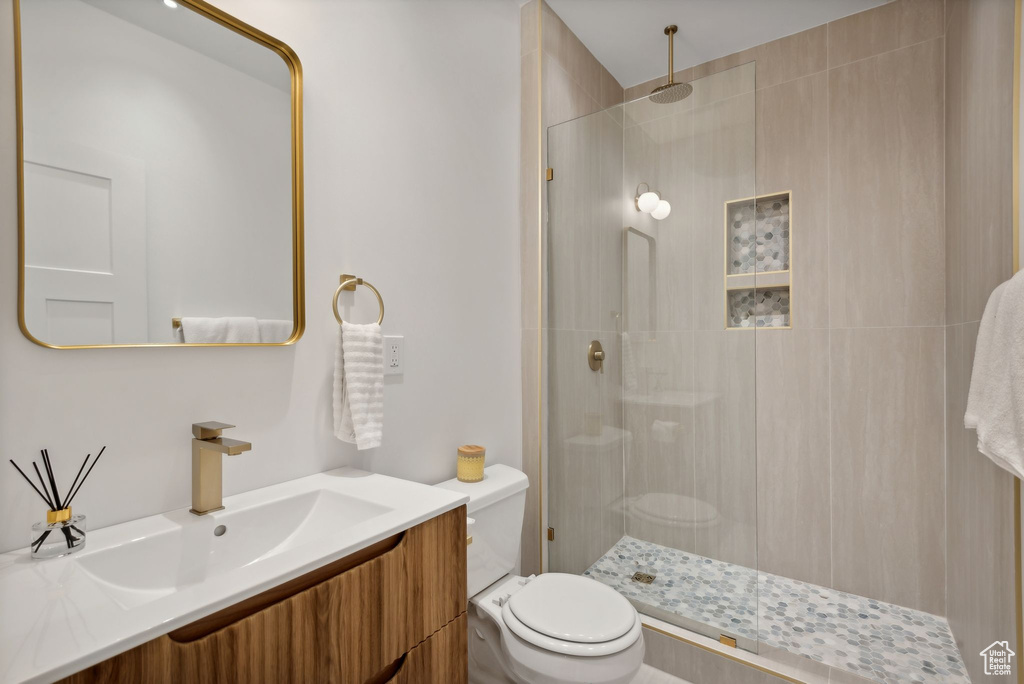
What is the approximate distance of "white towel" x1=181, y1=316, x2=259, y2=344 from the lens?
1.05 m

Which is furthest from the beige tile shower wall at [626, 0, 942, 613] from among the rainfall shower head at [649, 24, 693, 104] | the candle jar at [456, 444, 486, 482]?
the candle jar at [456, 444, 486, 482]

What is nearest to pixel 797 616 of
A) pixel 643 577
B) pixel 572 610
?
pixel 643 577

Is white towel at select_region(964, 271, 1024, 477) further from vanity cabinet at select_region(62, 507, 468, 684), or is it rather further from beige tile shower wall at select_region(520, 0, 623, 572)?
vanity cabinet at select_region(62, 507, 468, 684)

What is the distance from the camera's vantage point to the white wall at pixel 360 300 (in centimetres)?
88

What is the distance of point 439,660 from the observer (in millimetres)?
1036

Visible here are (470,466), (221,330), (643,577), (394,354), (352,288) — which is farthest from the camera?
(643,577)

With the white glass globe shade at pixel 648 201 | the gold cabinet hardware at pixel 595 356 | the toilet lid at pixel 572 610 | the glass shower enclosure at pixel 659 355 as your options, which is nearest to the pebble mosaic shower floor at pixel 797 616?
the glass shower enclosure at pixel 659 355

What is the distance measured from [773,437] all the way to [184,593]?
7.48ft

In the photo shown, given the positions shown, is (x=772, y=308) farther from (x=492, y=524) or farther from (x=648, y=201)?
(x=492, y=524)

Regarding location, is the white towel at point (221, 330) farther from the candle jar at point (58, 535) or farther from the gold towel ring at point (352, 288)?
the candle jar at point (58, 535)

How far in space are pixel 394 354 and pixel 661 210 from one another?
1103mm

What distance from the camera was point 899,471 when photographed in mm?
2029

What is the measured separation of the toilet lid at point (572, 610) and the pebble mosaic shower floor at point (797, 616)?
468mm

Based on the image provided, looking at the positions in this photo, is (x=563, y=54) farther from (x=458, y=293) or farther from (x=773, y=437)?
(x=773, y=437)
